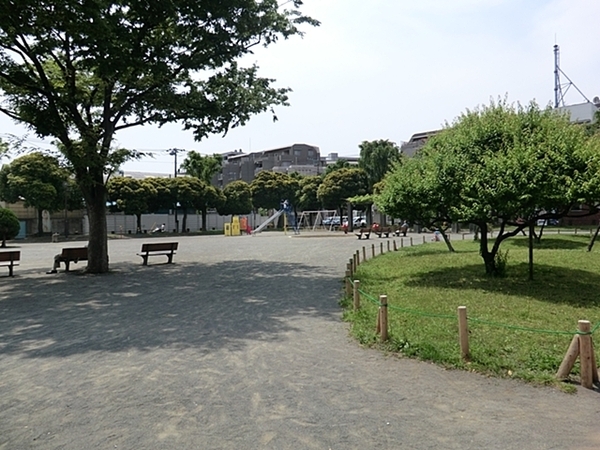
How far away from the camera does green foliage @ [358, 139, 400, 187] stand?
5547 cm

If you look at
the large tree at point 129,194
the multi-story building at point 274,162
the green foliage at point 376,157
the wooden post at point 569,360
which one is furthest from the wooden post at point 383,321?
the multi-story building at point 274,162

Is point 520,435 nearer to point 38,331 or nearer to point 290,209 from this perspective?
point 38,331

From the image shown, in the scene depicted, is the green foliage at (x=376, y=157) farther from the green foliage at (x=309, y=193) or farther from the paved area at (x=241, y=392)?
the paved area at (x=241, y=392)

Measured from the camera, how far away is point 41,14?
12367 millimetres

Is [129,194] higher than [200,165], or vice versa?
[200,165]

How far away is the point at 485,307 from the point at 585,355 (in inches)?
176

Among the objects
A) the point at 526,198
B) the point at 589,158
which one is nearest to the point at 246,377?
the point at 526,198

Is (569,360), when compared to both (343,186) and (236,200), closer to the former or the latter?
(343,186)

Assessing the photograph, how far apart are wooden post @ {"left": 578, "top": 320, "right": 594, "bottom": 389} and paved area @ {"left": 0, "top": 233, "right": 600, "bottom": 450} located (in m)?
0.20

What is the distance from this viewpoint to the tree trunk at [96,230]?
16.5m

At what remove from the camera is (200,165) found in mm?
60188

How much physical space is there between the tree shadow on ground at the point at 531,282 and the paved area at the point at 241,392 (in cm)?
450

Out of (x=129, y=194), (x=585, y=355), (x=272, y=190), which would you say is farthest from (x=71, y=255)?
(x=272, y=190)

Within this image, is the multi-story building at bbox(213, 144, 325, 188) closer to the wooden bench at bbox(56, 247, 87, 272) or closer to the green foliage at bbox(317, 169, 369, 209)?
the green foliage at bbox(317, 169, 369, 209)
